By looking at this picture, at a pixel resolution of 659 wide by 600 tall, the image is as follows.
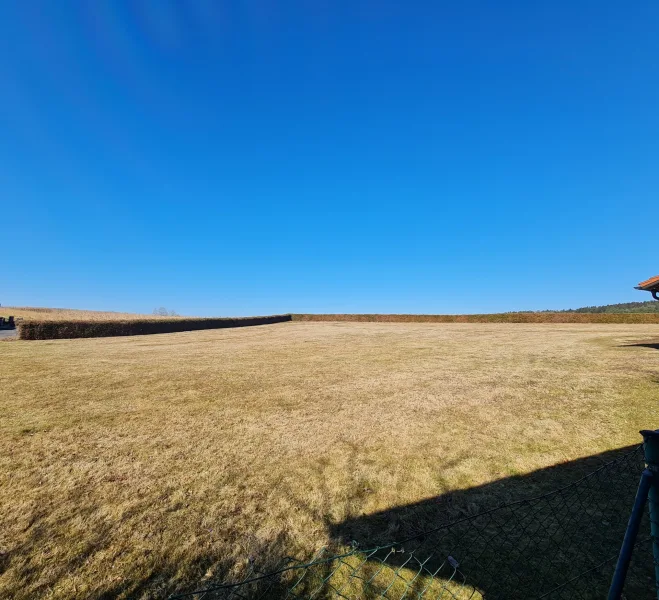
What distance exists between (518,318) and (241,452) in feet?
125

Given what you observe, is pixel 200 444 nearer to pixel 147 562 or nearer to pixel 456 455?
pixel 147 562

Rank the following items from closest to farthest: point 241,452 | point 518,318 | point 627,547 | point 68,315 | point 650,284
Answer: point 627,547, point 241,452, point 650,284, point 518,318, point 68,315

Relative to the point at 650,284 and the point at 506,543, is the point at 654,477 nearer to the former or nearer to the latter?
the point at 506,543

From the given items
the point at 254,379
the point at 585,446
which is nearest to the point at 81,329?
the point at 254,379

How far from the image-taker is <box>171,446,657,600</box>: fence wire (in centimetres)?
275

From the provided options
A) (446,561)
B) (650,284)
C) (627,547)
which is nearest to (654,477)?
(627,547)

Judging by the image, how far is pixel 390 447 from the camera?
17.9 feet

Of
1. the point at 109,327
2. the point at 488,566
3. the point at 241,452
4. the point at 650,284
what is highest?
the point at 650,284

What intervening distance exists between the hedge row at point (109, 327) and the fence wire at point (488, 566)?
27.5 meters

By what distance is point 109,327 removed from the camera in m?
27.0

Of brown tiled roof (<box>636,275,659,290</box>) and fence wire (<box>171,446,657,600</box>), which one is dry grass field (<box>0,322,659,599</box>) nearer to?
fence wire (<box>171,446,657,600</box>)

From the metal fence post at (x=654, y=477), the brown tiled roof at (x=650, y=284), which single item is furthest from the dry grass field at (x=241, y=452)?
the brown tiled roof at (x=650, y=284)

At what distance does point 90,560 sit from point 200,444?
253 cm

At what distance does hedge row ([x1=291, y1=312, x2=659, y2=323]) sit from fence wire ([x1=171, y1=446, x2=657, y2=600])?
36172 mm
